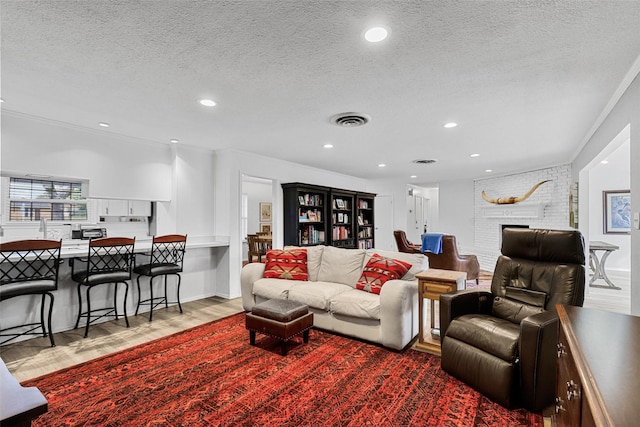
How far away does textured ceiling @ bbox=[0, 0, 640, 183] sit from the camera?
5.46 feet

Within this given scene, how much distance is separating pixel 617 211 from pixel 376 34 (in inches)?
283

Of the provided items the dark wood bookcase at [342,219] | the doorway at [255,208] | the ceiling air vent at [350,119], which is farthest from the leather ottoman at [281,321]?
the doorway at [255,208]

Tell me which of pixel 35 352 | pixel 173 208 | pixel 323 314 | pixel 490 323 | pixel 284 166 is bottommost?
pixel 35 352

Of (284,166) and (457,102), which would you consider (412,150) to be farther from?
(284,166)

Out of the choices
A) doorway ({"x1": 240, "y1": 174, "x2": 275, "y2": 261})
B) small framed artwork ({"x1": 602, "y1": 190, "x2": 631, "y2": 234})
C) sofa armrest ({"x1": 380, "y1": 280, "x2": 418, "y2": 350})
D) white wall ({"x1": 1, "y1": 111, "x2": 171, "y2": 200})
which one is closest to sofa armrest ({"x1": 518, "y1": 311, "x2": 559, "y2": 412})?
sofa armrest ({"x1": 380, "y1": 280, "x2": 418, "y2": 350})

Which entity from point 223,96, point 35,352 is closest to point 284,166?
point 223,96

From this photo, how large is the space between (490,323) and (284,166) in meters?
4.33

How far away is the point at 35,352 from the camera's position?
9.46ft

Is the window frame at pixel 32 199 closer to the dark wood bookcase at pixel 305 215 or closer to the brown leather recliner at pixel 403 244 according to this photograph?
the dark wood bookcase at pixel 305 215

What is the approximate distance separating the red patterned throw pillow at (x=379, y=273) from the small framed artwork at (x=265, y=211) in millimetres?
6271

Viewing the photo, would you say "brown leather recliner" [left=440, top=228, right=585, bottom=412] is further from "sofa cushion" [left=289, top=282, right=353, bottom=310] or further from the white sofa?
"sofa cushion" [left=289, top=282, right=353, bottom=310]

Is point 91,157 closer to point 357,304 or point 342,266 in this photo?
point 342,266

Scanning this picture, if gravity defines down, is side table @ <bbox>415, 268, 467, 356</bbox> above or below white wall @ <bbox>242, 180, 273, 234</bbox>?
below

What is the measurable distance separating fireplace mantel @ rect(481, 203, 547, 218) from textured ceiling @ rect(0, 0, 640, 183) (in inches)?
132
